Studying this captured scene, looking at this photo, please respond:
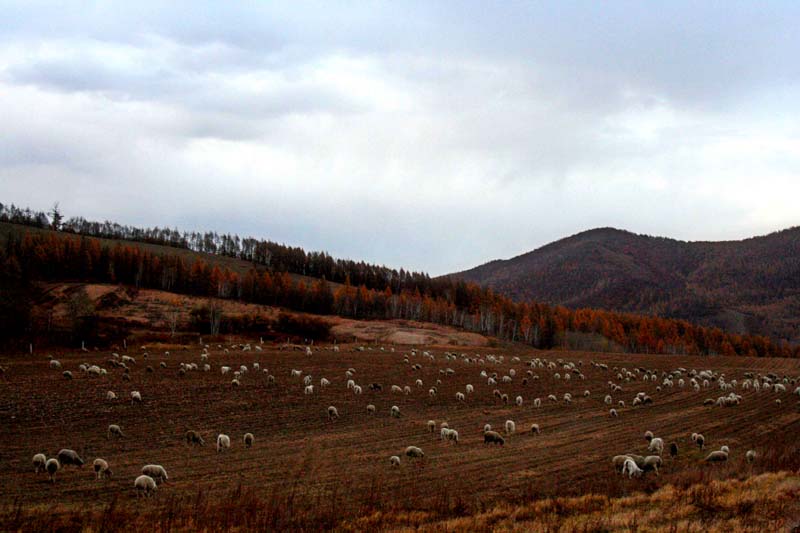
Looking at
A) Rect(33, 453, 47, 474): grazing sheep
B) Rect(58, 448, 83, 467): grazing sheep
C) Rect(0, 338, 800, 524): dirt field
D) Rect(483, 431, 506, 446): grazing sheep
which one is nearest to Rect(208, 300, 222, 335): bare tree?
Rect(0, 338, 800, 524): dirt field

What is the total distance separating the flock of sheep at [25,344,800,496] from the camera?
66.5 ft

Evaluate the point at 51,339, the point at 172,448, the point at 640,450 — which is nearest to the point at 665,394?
the point at 640,450

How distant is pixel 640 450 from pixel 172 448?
68.5 feet

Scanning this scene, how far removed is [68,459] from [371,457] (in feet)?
37.5

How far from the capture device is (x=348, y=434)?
91.7ft

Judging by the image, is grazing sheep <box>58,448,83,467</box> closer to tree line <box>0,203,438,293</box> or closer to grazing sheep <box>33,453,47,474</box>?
grazing sheep <box>33,453,47,474</box>

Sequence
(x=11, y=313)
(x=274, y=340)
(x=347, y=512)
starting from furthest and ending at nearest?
(x=274, y=340) < (x=11, y=313) < (x=347, y=512)

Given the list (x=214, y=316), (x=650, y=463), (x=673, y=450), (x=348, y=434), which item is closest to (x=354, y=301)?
(x=214, y=316)

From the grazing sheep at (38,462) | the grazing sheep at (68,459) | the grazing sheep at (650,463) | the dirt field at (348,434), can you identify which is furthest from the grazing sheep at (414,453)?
the grazing sheep at (38,462)

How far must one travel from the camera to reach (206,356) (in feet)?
178

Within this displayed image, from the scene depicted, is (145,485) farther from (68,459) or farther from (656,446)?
(656,446)

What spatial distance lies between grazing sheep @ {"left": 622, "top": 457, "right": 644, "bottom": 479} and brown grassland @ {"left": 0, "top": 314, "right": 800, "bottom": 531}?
1.32 feet

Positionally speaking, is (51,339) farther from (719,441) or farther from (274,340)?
(719,441)

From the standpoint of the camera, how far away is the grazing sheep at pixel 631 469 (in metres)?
19.6
